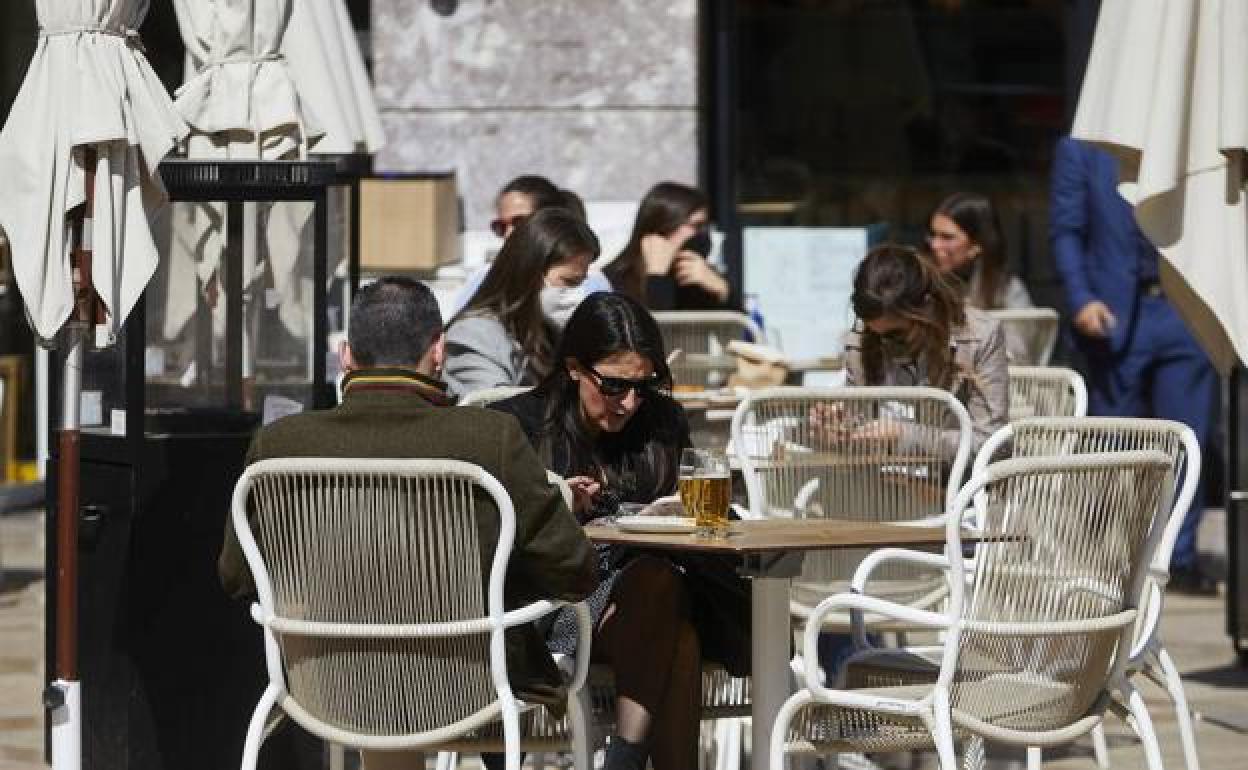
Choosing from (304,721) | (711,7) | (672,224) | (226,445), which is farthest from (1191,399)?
(304,721)

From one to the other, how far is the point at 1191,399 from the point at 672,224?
2.16 meters

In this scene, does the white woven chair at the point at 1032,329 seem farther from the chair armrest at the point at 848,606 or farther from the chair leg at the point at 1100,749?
the chair armrest at the point at 848,606

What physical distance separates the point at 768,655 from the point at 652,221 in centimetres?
487

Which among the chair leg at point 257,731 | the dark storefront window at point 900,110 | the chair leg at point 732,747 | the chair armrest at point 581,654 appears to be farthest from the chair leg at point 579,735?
the dark storefront window at point 900,110

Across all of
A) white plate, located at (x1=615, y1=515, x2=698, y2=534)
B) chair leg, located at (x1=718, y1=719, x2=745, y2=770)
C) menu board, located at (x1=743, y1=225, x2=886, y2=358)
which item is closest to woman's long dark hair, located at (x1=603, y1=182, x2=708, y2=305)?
menu board, located at (x1=743, y1=225, x2=886, y2=358)

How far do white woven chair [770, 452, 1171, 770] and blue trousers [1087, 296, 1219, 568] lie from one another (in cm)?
521

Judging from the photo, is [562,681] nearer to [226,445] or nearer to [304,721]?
[304,721]

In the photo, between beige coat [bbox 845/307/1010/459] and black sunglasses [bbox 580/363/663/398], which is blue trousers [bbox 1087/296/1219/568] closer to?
beige coat [bbox 845/307/1010/459]

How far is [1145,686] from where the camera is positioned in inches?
335

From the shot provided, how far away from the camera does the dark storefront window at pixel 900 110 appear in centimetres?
1185

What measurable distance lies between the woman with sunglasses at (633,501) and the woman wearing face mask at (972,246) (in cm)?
368

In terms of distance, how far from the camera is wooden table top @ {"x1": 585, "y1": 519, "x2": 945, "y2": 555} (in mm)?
4996

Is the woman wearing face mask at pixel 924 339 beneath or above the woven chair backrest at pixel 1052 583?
above

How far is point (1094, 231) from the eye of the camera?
34.1 feet
